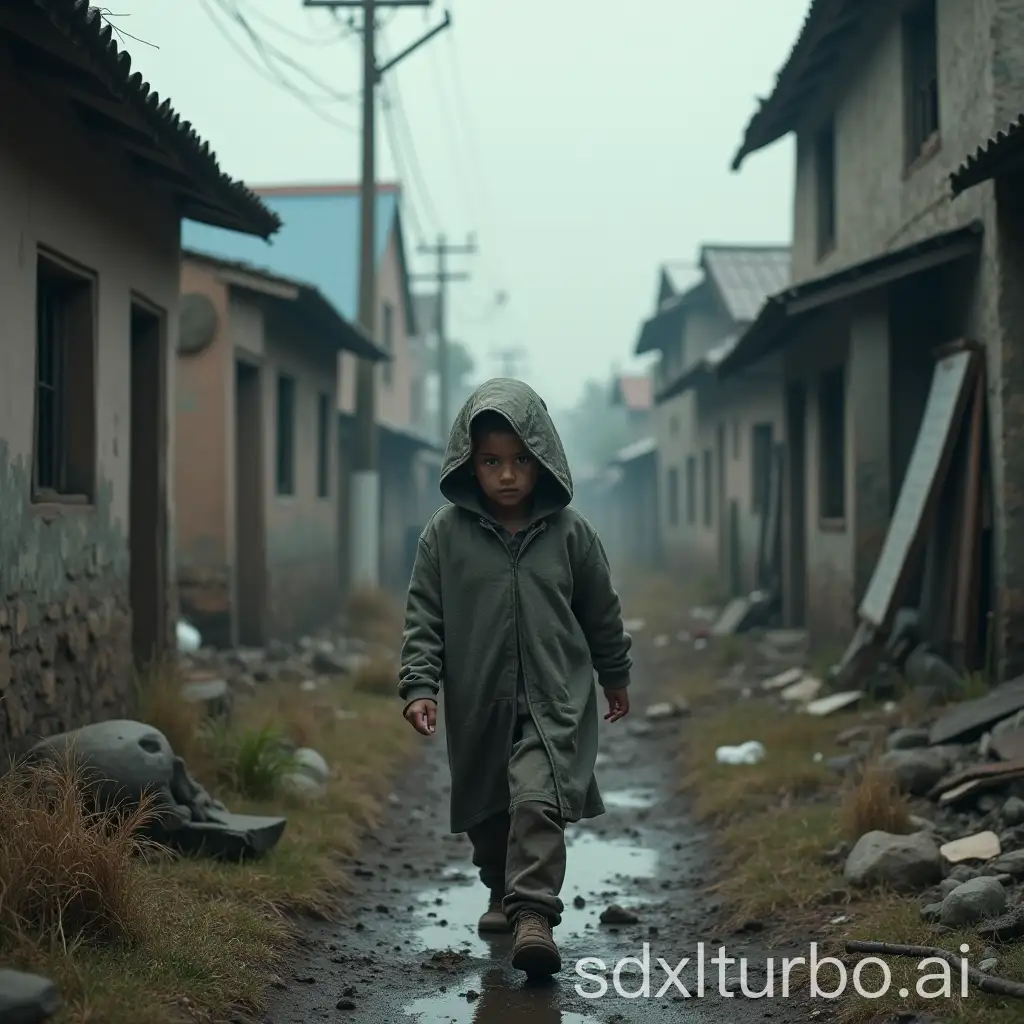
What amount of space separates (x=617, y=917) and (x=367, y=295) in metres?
11.9

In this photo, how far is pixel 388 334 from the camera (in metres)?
27.3

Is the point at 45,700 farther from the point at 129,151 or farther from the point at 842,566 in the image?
the point at 842,566

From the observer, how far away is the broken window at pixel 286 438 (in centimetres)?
1460

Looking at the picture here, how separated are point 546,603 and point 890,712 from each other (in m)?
4.49

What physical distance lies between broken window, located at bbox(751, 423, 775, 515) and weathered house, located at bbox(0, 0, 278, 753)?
34.3 ft

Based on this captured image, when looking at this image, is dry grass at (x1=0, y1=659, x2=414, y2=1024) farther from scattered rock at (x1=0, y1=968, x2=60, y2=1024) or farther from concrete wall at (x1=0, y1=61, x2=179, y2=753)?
concrete wall at (x1=0, y1=61, x2=179, y2=753)

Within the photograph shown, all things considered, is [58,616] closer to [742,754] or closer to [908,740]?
[742,754]

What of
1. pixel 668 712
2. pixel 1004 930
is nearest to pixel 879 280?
pixel 668 712

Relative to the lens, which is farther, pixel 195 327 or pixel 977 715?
A: pixel 195 327

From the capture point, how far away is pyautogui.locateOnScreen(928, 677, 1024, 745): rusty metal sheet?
6785mm

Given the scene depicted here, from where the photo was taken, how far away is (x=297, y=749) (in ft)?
26.2

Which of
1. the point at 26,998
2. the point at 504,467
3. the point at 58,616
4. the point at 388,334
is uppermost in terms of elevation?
the point at 388,334

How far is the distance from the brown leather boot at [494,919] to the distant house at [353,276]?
14539 mm

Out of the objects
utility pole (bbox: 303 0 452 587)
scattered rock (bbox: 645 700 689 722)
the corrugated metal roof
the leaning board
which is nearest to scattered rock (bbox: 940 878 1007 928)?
the corrugated metal roof
